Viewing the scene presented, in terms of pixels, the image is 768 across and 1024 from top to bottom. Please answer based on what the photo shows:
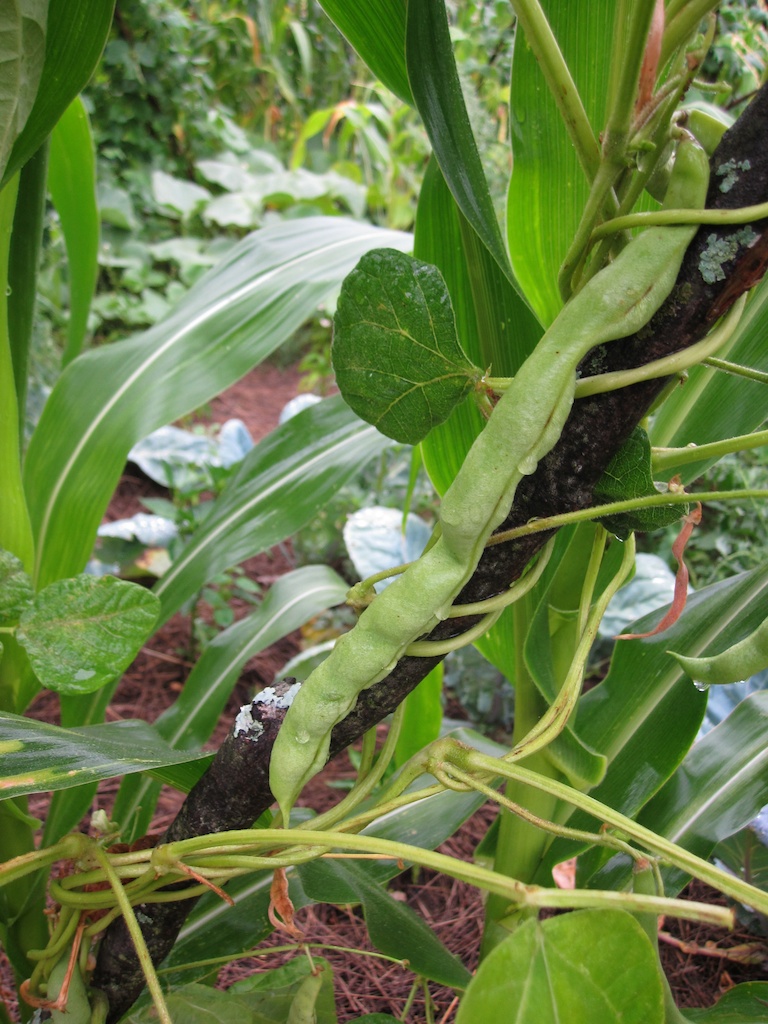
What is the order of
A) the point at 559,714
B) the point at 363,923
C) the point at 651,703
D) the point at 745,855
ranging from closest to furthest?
1. the point at 559,714
2. the point at 651,703
3. the point at 745,855
4. the point at 363,923

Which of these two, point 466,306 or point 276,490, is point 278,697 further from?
point 276,490

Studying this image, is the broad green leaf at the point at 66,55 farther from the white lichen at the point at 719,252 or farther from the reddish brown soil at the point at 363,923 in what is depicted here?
the reddish brown soil at the point at 363,923

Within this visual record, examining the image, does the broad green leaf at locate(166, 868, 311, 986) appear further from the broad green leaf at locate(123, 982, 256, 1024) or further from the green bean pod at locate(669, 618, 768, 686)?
the green bean pod at locate(669, 618, 768, 686)

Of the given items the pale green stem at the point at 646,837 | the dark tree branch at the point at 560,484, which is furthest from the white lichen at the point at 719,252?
the pale green stem at the point at 646,837

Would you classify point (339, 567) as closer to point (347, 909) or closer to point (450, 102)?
Result: point (347, 909)

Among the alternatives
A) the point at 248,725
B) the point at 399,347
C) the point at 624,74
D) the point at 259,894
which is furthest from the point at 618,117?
the point at 259,894

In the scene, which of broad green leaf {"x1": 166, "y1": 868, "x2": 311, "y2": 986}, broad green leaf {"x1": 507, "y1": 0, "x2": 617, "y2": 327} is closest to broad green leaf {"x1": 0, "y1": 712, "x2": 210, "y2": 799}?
broad green leaf {"x1": 166, "y1": 868, "x2": 311, "y2": 986}

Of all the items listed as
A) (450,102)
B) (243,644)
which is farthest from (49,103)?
(243,644)
